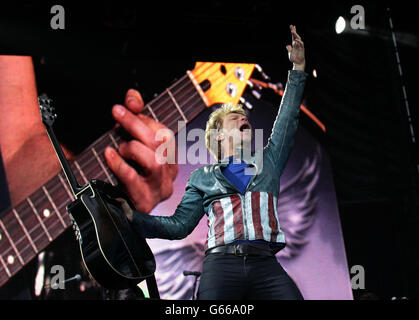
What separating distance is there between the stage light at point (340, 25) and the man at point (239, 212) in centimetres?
196

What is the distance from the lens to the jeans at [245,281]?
6.27 ft

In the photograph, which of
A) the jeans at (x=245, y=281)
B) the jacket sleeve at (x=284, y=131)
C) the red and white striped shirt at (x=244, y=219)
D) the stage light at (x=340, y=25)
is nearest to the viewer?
the jeans at (x=245, y=281)

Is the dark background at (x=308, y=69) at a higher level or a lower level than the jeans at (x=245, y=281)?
higher

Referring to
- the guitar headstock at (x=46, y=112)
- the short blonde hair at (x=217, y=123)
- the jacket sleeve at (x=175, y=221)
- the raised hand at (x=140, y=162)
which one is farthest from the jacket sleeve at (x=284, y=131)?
the raised hand at (x=140, y=162)

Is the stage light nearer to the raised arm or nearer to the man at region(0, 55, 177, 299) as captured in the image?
the man at region(0, 55, 177, 299)

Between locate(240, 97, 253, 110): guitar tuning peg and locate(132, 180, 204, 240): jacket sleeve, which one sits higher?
locate(240, 97, 253, 110): guitar tuning peg

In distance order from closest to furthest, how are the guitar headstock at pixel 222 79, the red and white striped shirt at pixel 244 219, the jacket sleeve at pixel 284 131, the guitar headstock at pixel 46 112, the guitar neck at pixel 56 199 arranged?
the red and white striped shirt at pixel 244 219 < the jacket sleeve at pixel 284 131 < the guitar headstock at pixel 46 112 < the guitar neck at pixel 56 199 < the guitar headstock at pixel 222 79

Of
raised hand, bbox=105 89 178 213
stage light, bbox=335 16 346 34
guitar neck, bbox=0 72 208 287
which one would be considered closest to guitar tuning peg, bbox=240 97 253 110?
guitar neck, bbox=0 72 208 287

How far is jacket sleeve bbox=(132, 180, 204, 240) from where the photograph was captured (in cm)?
218

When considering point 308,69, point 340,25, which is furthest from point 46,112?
point 340,25

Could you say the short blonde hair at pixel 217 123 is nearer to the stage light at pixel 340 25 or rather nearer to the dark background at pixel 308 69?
the dark background at pixel 308 69

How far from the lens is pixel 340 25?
14.1 ft

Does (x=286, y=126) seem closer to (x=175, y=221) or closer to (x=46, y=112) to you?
(x=175, y=221)
